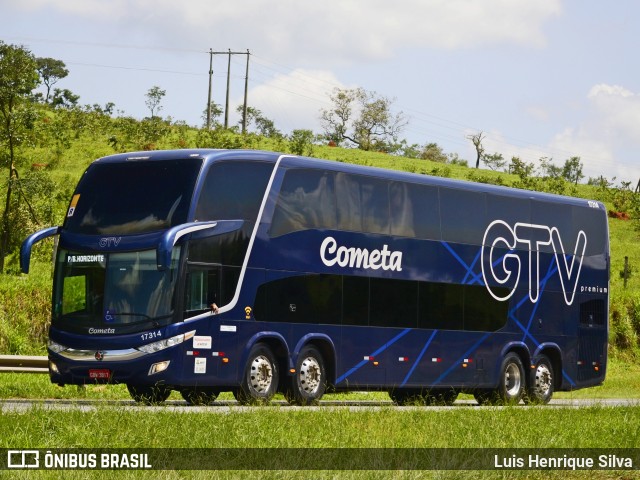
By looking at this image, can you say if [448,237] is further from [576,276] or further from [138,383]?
[138,383]

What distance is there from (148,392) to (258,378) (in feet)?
6.94

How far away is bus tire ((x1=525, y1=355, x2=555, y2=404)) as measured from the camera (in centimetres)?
2711

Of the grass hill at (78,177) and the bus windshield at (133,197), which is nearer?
the bus windshield at (133,197)

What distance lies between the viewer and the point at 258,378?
21.4 m

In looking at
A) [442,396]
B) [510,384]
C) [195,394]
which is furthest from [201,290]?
[510,384]

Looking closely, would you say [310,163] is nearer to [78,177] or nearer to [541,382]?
[541,382]

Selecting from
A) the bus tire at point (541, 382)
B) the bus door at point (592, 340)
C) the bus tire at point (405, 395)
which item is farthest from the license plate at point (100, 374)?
the bus door at point (592, 340)

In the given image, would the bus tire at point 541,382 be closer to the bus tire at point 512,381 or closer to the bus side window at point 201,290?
the bus tire at point 512,381

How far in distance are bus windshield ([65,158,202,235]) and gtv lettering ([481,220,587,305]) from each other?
25.6ft

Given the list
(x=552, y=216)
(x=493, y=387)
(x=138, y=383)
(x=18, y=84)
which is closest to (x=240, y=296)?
(x=138, y=383)

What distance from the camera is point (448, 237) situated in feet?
82.3

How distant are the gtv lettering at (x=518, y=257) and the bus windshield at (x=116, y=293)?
27.2 feet

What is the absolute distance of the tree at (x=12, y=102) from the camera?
1657 inches

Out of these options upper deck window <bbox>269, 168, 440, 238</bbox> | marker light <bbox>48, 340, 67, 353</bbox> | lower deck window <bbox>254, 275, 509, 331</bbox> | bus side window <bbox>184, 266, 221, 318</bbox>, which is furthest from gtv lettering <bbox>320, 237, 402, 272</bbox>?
marker light <bbox>48, 340, 67, 353</bbox>
